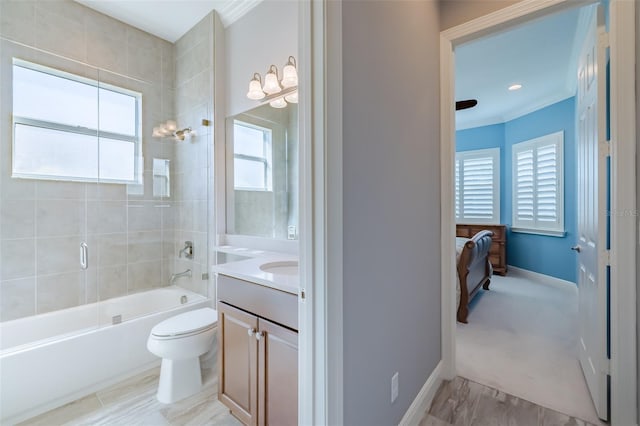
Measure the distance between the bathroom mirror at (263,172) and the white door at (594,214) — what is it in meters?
1.84

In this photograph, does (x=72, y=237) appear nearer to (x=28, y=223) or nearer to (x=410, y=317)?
(x=28, y=223)

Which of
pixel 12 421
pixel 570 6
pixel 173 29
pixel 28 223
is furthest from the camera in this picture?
pixel 173 29

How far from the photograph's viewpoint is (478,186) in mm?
5281

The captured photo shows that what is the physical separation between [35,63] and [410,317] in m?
3.44

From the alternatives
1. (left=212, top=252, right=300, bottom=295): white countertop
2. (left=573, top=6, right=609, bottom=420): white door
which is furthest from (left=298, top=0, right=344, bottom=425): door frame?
(left=573, top=6, right=609, bottom=420): white door

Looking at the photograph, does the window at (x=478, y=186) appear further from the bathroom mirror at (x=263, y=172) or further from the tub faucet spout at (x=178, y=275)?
the tub faucet spout at (x=178, y=275)

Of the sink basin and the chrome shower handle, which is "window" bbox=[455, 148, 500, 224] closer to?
the sink basin

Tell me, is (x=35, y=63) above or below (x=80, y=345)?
above

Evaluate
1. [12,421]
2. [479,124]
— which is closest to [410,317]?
[12,421]

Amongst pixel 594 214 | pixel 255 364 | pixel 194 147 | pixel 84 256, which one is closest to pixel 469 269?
pixel 594 214

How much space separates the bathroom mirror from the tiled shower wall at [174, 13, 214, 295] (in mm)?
248

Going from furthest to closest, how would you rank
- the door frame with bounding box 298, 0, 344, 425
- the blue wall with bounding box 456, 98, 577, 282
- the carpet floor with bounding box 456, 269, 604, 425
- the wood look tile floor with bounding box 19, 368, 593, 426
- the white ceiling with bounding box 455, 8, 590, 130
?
the blue wall with bounding box 456, 98, 577, 282, the white ceiling with bounding box 455, 8, 590, 130, the carpet floor with bounding box 456, 269, 604, 425, the wood look tile floor with bounding box 19, 368, 593, 426, the door frame with bounding box 298, 0, 344, 425

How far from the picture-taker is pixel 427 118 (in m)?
1.68

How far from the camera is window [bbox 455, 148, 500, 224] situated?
507cm
